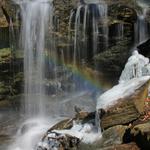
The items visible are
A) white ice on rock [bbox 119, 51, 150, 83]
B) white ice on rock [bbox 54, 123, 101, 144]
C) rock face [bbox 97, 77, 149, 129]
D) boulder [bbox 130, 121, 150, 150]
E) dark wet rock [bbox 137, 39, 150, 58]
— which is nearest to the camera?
boulder [bbox 130, 121, 150, 150]

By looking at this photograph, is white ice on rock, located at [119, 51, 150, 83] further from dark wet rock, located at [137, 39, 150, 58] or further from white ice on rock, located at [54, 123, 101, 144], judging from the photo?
white ice on rock, located at [54, 123, 101, 144]

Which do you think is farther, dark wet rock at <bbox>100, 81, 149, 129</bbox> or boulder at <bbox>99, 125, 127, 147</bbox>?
dark wet rock at <bbox>100, 81, 149, 129</bbox>

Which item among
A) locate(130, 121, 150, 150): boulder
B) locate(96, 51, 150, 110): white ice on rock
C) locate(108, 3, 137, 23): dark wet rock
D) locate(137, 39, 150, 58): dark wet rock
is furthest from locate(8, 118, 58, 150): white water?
locate(108, 3, 137, 23): dark wet rock

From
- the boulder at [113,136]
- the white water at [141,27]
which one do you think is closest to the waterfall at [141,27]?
the white water at [141,27]

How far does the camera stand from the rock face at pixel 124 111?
12484 millimetres

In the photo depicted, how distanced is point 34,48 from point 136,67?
5580mm

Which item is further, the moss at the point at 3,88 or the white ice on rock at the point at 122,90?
the moss at the point at 3,88

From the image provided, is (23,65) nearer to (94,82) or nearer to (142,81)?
(94,82)

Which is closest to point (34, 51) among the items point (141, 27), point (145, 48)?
point (141, 27)

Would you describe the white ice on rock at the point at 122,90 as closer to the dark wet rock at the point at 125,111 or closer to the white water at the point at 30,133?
the dark wet rock at the point at 125,111

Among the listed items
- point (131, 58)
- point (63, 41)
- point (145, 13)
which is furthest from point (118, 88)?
point (63, 41)

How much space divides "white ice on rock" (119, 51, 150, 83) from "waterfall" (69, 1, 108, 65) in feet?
7.07

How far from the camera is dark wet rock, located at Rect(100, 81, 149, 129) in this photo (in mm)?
12484

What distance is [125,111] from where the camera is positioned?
1253 cm
